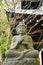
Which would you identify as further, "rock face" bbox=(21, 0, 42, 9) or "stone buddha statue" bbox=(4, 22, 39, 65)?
"rock face" bbox=(21, 0, 42, 9)

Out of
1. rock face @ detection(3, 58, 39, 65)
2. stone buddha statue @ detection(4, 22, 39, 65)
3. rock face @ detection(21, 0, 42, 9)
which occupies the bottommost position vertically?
rock face @ detection(21, 0, 42, 9)

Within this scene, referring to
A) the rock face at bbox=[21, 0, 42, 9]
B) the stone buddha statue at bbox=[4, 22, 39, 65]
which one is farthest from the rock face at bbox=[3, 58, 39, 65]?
the rock face at bbox=[21, 0, 42, 9]

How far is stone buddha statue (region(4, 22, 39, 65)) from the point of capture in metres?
5.29

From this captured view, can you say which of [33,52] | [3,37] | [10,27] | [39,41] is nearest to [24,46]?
[33,52]

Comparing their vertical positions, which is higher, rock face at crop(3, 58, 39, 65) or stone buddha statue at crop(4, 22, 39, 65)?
stone buddha statue at crop(4, 22, 39, 65)

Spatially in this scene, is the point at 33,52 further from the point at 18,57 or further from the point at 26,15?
the point at 26,15

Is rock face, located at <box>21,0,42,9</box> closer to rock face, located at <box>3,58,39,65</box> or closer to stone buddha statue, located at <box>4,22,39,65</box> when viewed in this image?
stone buddha statue, located at <box>4,22,39,65</box>

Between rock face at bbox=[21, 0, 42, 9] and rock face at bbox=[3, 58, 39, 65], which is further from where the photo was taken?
rock face at bbox=[21, 0, 42, 9]

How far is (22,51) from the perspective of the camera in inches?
215

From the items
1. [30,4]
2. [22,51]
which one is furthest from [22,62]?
[30,4]

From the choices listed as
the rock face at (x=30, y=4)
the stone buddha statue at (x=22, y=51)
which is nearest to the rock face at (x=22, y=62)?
the stone buddha statue at (x=22, y=51)

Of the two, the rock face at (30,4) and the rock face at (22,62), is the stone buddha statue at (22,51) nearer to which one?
the rock face at (22,62)

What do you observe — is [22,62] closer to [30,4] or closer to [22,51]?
[22,51]

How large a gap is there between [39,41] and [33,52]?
11.4ft
